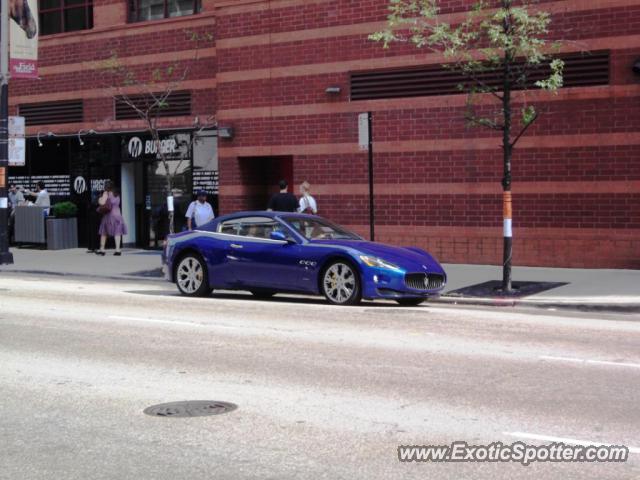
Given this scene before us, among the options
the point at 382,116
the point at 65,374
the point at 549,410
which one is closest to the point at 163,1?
the point at 382,116

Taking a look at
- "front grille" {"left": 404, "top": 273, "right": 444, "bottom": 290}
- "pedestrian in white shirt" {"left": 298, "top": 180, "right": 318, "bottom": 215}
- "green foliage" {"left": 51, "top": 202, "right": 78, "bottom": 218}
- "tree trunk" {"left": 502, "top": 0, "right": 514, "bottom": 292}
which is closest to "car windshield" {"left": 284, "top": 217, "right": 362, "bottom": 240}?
"front grille" {"left": 404, "top": 273, "right": 444, "bottom": 290}

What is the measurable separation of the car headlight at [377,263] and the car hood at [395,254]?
0.06 meters

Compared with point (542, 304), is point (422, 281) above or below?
above

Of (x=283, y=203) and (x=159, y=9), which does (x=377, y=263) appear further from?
(x=159, y=9)

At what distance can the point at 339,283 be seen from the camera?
1401 cm

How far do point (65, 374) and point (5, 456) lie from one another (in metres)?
2.69

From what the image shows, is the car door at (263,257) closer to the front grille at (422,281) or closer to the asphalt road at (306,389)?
the asphalt road at (306,389)

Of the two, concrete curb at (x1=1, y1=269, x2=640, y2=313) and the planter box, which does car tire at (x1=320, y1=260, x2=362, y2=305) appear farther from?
the planter box

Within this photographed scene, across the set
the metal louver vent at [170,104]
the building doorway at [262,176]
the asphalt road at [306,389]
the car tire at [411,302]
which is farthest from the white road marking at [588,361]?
the metal louver vent at [170,104]

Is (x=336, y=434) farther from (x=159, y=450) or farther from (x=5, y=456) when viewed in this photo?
(x=5, y=456)

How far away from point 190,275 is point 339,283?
9.57ft

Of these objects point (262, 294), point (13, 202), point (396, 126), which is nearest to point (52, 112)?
point (13, 202)

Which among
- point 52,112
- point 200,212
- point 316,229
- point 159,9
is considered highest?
point 159,9

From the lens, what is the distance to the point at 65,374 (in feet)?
29.1
